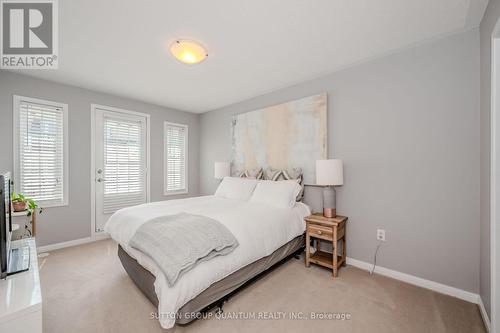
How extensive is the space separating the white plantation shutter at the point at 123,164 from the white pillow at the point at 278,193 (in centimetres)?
243

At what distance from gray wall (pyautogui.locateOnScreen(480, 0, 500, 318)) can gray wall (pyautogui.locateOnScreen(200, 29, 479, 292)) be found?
12 cm

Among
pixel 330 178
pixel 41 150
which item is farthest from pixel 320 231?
pixel 41 150

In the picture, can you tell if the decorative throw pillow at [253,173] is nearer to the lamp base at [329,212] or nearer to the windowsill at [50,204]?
the lamp base at [329,212]

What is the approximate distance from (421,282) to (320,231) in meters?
1.08

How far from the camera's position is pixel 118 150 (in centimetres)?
378

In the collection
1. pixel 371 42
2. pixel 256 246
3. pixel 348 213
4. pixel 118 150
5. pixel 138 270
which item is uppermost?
pixel 371 42

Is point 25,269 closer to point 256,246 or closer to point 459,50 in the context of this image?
point 256,246

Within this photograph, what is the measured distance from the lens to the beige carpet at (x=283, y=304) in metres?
1.61

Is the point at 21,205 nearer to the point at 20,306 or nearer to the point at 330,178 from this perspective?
the point at 20,306

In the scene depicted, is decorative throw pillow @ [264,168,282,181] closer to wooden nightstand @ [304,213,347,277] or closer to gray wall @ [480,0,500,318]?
wooden nightstand @ [304,213,347,277]

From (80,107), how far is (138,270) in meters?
2.93

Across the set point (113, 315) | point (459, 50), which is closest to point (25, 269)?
point (113, 315)

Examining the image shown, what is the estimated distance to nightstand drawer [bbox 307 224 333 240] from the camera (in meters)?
2.39

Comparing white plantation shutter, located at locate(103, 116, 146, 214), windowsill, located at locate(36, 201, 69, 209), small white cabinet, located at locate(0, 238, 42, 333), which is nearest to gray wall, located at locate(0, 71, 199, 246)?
windowsill, located at locate(36, 201, 69, 209)
